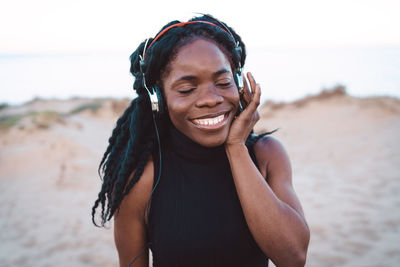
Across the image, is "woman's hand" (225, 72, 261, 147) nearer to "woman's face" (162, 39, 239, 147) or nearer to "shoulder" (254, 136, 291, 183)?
"woman's face" (162, 39, 239, 147)

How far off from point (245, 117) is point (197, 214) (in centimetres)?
55

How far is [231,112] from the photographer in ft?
5.21

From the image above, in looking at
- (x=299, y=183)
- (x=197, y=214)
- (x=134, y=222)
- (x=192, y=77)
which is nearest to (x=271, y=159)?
(x=197, y=214)

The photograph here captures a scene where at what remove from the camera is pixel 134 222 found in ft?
5.37

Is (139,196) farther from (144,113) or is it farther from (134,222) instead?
(144,113)

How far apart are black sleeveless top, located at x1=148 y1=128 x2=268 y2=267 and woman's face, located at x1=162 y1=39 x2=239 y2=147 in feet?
0.36

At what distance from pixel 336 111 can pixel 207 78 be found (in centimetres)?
993

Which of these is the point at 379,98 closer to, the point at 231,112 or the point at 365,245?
the point at 365,245

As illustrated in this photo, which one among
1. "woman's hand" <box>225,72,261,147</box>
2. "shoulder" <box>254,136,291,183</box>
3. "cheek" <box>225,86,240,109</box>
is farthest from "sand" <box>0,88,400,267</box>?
"cheek" <box>225,86,240,109</box>

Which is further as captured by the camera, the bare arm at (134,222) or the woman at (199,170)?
the bare arm at (134,222)

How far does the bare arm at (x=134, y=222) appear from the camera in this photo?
5.26ft

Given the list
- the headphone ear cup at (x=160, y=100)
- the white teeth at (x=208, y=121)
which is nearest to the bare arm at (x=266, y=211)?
the white teeth at (x=208, y=121)

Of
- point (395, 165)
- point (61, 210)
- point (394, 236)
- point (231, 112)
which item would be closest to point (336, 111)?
point (395, 165)

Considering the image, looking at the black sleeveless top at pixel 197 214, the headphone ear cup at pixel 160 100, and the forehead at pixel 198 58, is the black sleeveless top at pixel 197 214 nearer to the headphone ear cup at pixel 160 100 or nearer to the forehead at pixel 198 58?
the headphone ear cup at pixel 160 100
